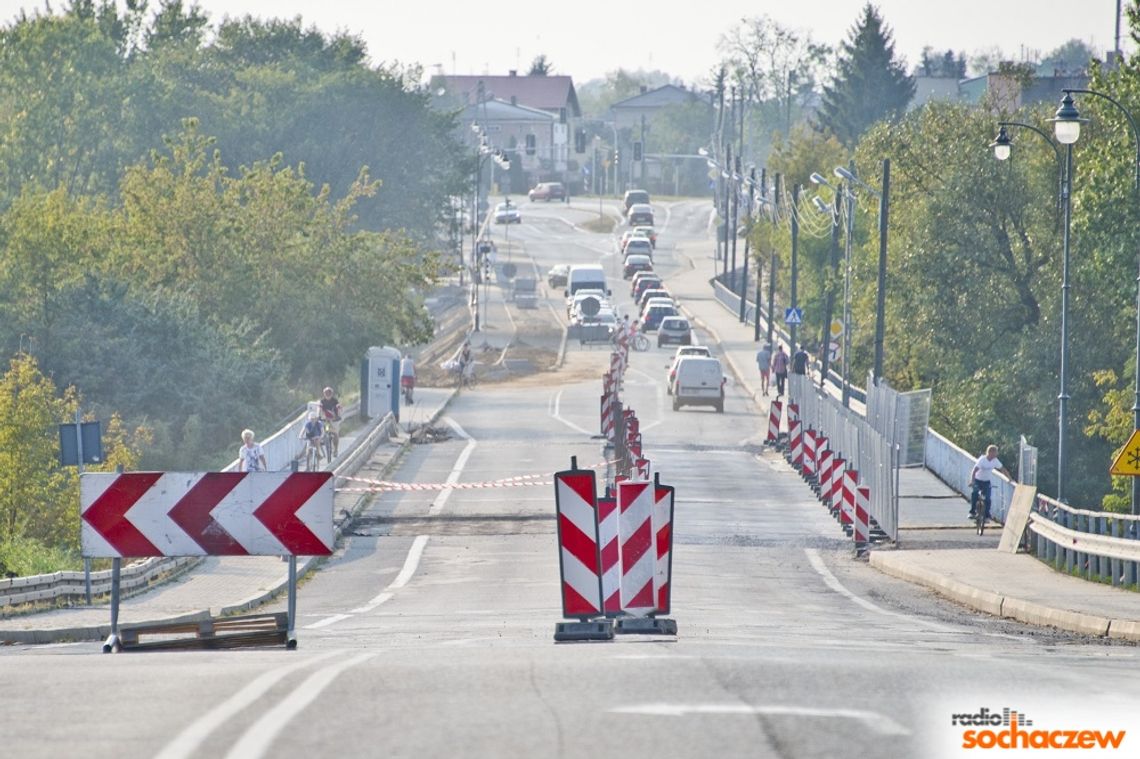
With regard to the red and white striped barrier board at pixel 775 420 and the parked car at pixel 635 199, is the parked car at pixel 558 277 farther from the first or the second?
the red and white striped barrier board at pixel 775 420

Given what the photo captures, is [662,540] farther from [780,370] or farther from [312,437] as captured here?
[780,370]

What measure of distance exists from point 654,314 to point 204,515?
260 feet

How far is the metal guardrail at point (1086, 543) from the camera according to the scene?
24172mm

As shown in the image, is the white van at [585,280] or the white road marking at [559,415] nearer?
the white road marking at [559,415]

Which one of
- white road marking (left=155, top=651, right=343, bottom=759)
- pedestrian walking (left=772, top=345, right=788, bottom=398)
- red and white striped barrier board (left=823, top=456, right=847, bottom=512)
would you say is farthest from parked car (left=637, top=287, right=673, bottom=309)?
white road marking (left=155, top=651, right=343, bottom=759)

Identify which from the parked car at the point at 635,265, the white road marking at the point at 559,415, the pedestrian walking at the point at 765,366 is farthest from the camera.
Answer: the parked car at the point at 635,265

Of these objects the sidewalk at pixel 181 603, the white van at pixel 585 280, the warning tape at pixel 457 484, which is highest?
the sidewalk at pixel 181 603

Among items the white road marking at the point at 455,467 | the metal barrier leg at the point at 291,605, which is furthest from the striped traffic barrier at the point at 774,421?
the metal barrier leg at the point at 291,605

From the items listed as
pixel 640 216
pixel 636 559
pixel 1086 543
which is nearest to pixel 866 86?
pixel 640 216

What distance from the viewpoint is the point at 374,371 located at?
5247cm

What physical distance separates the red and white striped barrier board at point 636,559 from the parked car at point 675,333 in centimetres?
6962

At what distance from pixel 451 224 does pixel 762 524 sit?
287 feet

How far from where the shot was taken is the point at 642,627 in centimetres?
1484

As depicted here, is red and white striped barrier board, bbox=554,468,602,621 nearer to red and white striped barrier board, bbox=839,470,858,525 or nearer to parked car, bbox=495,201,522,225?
red and white striped barrier board, bbox=839,470,858,525
